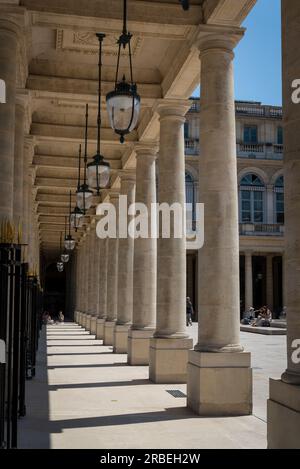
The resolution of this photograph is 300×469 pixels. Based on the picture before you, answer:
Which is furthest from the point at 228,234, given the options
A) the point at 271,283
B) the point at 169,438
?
the point at 271,283

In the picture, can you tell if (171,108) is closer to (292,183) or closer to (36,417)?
(36,417)

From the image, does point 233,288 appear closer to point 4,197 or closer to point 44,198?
point 4,197

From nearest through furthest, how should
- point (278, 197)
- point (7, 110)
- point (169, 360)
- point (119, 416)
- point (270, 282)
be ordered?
point (119, 416), point (7, 110), point (169, 360), point (278, 197), point (270, 282)

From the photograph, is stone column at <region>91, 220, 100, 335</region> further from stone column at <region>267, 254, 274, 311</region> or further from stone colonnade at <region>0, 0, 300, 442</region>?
stone column at <region>267, 254, 274, 311</region>

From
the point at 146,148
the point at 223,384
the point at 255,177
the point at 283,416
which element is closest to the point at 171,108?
the point at 146,148

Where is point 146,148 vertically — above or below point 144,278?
above

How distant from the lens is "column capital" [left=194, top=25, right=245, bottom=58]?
41.3 feet

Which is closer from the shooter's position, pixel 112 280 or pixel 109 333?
pixel 109 333

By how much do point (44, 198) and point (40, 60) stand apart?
A: 19749mm

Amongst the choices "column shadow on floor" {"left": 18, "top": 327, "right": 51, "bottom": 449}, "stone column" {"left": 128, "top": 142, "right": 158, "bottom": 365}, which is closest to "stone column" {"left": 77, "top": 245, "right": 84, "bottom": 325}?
"stone column" {"left": 128, "top": 142, "right": 158, "bottom": 365}

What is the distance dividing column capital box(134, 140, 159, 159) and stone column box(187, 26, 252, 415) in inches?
314

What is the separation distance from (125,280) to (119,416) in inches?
522

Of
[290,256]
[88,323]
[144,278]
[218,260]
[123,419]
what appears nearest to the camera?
[290,256]

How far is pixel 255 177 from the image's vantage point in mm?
58062
